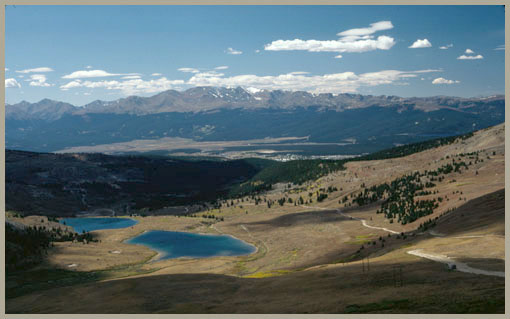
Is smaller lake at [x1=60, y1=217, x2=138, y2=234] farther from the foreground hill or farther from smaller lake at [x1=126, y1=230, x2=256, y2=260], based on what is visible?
smaller lake at [x1=126, y1=230, x2=256, y2=260]

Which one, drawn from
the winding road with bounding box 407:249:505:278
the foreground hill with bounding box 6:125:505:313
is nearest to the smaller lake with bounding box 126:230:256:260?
the foreground hill with bounding box 6:125:505:313

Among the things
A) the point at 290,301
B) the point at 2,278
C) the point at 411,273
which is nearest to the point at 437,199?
the point at 411,273

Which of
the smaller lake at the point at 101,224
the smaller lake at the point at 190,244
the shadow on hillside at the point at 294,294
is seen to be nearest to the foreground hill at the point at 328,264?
the shadow on hillside at the point at 294,294

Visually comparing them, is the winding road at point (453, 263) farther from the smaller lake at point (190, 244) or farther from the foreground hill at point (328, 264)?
the smaller lake at point (190, 244)

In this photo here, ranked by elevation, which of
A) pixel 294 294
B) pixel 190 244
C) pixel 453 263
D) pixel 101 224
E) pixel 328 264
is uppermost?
pixel 453 263

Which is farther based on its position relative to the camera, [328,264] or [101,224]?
[101,224]

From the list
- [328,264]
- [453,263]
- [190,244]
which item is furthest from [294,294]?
[190,244]

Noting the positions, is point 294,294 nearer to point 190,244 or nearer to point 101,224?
point 190,244

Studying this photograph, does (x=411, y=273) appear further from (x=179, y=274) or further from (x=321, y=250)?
(x=321, y=250)

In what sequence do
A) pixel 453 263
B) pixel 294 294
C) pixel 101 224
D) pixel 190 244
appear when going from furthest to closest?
pixel 101 224 → pixel 190 244 → pixel 453 263 → pixel 294 294
